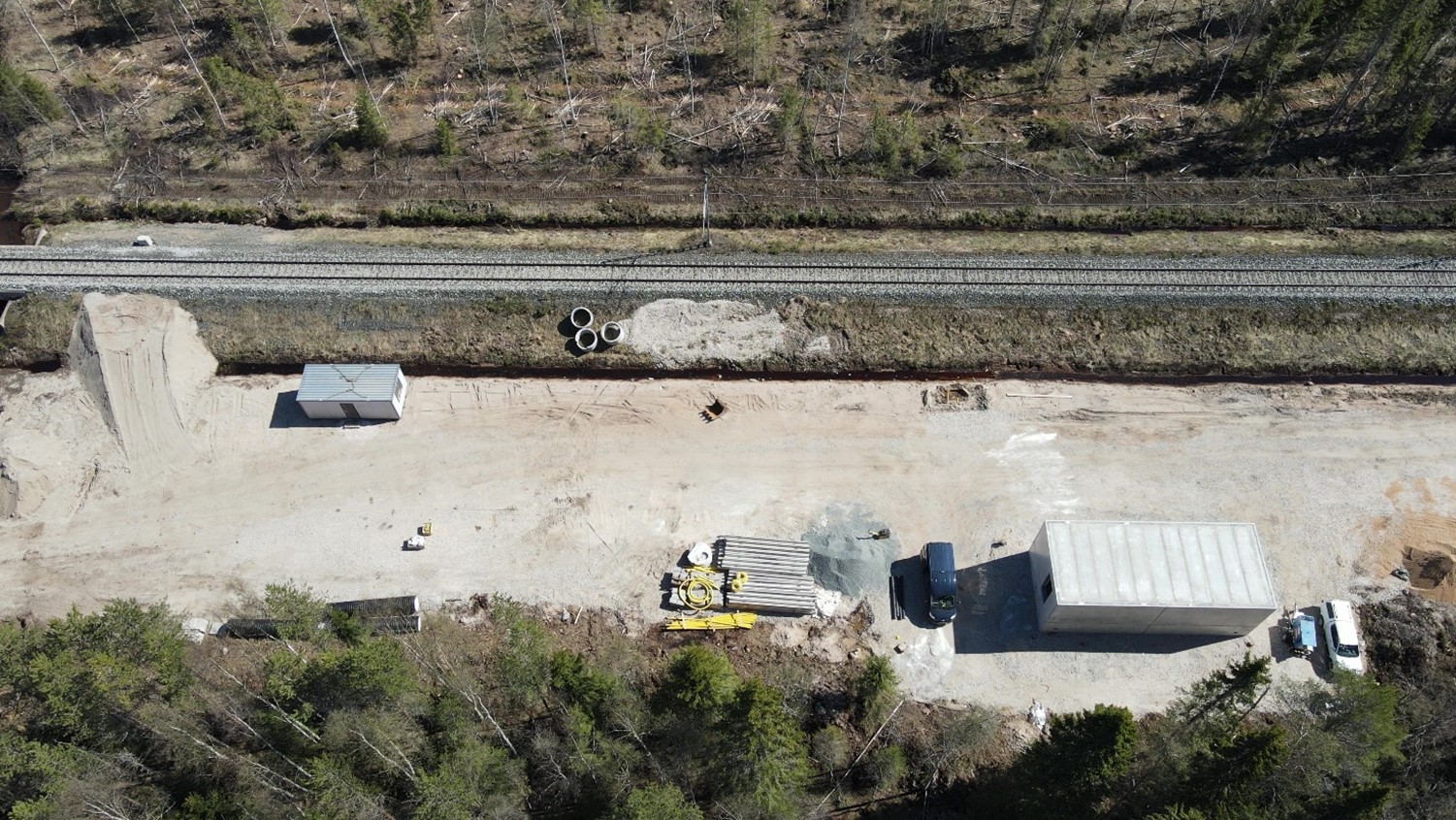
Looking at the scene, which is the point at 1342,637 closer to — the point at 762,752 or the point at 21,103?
the point at 762,752

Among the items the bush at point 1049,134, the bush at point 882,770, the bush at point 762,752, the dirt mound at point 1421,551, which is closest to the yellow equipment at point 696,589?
the bush at point 762,752

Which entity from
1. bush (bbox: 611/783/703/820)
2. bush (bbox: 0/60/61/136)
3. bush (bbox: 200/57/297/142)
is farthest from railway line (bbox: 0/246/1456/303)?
bush (bbox: 611/783/703/820)

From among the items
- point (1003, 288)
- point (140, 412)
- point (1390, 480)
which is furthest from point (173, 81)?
point (1390, 480)

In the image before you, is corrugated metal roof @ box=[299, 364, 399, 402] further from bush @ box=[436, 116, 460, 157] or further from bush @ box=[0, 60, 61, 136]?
bush @ box=[0, 60, 61, 136]

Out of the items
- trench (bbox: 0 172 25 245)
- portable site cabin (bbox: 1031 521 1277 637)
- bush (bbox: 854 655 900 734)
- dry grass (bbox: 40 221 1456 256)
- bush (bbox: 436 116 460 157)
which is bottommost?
bush (bbox: 854 655 900 734)

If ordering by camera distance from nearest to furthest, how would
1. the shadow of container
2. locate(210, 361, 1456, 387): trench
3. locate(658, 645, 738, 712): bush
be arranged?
locate(658, 645, 738, 712): bush, the shadow of container, locate(210, 361, 1456, 387): trench

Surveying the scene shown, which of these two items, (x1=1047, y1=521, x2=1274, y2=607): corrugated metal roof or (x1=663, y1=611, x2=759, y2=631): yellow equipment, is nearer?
(x1=1047, y1=521, x2=1274, y2=607): corrugated metal roof

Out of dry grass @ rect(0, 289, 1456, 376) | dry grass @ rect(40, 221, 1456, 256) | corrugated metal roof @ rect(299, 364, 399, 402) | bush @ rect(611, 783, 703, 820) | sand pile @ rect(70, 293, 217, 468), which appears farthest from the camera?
dry grass @ rect(40, 221, 1456, 256)
